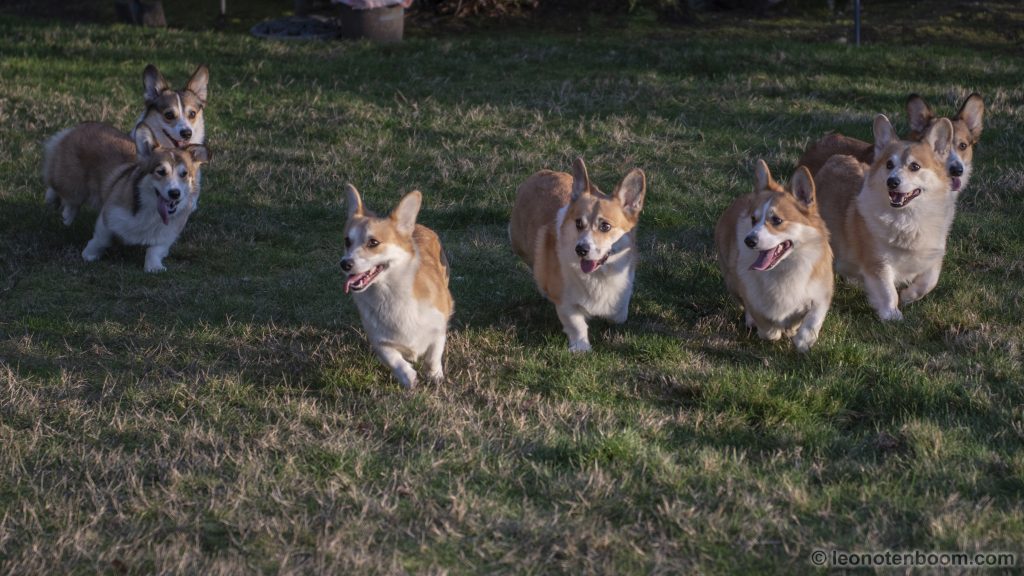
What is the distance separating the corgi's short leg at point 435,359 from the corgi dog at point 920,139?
113 inches

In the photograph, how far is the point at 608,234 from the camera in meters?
5.38

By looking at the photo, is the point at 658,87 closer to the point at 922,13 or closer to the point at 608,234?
the point at 922,13

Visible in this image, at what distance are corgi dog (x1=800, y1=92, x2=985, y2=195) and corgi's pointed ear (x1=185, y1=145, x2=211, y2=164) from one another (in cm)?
375

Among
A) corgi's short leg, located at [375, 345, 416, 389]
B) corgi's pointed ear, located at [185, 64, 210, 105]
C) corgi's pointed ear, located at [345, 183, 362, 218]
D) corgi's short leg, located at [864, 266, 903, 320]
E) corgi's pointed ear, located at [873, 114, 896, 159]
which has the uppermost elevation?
corgi's pointed ear, located at [873, 114, 896, 159]

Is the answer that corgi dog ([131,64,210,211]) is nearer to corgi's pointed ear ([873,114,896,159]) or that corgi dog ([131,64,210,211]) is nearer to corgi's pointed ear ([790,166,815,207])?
corgi's pointed ear ([790,166,815,207])

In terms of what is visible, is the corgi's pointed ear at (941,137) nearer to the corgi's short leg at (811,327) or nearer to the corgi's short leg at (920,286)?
the corgi's short leg at (920,286)

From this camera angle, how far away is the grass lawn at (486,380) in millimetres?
3822

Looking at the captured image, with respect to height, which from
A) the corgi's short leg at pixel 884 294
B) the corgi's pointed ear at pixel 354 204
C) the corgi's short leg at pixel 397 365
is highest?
the corgi's pointed ear at pixel 354 204

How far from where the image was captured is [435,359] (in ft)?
16.9

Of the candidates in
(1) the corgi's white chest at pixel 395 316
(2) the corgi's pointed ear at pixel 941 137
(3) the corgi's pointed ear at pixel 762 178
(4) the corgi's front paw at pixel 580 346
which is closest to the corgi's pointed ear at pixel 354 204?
(1) the corgi's white chest at pixel 395 316

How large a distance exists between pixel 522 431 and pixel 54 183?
4570mm

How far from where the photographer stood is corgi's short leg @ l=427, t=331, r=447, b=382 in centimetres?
513

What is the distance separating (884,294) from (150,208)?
4283 mm

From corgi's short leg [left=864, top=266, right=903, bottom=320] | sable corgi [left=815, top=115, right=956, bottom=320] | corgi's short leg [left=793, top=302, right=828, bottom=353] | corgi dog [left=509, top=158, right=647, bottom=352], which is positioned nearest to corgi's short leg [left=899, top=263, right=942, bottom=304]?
sable corgi [left=815, top=115, right=956, bottom=320]
